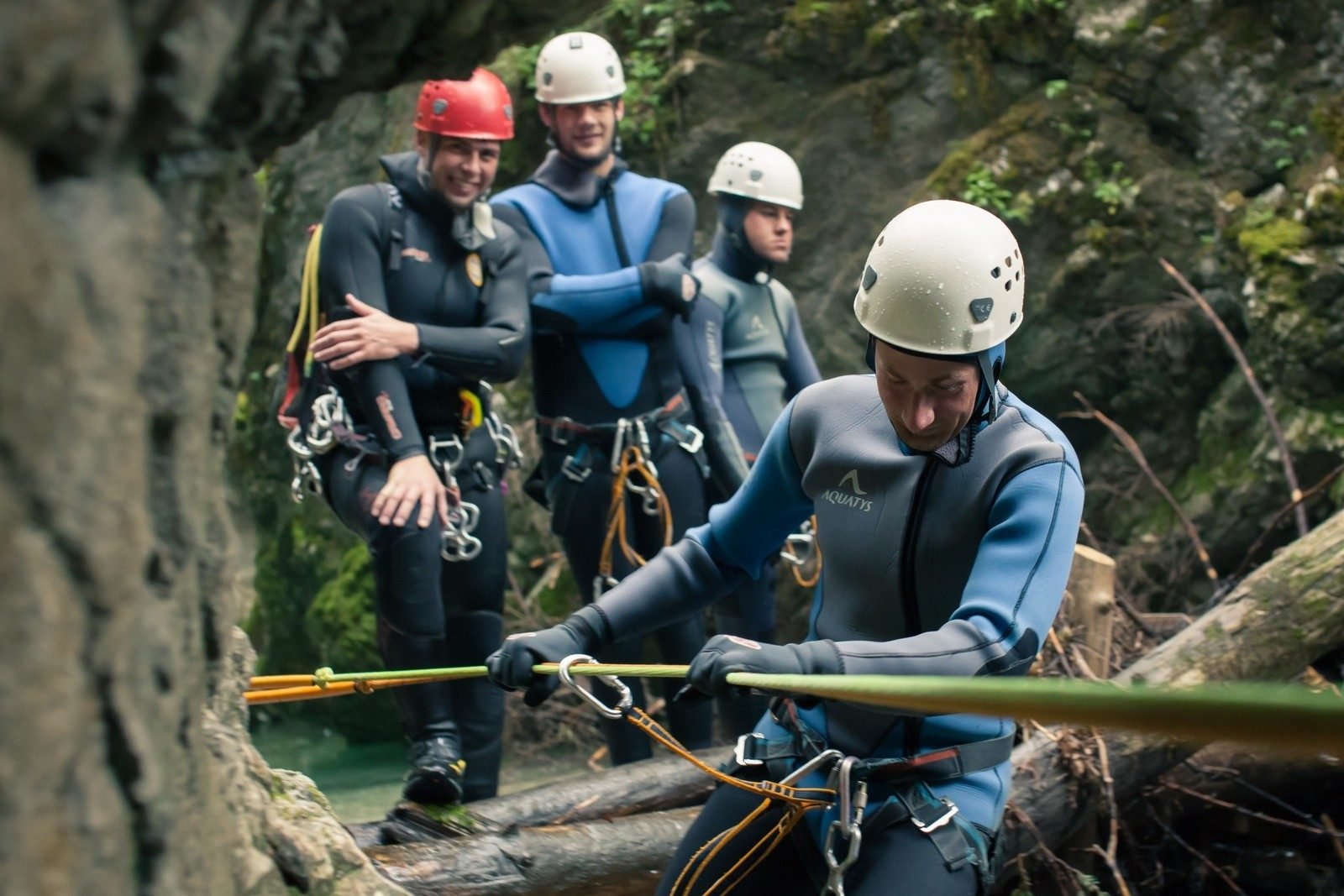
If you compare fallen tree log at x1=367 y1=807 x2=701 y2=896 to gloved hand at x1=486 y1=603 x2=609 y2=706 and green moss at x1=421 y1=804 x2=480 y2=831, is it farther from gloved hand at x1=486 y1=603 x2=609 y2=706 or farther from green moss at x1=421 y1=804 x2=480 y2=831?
gloved hand at x1=486 y1=603 x2=609 y2=706

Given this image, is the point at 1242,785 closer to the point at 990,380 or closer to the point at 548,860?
the point at 548,860

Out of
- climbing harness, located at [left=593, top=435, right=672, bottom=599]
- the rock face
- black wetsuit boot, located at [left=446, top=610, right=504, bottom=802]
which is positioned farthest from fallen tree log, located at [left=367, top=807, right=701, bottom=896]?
the rock face

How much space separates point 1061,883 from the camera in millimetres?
3947

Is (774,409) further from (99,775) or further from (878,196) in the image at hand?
(99,775)

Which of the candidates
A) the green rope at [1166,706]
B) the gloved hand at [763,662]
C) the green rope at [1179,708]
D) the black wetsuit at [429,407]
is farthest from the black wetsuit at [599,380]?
the green rope at [1179,708]

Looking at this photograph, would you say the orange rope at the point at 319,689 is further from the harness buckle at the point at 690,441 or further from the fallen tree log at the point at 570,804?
the harness buckle at the point at 690,441

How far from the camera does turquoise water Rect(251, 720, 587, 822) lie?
235 inches

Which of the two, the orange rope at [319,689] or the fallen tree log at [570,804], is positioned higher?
the orange rope at [319,689]

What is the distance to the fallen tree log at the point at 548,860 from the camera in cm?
324

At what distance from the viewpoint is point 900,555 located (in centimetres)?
258

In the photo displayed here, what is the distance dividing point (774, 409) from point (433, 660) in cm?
→ 165

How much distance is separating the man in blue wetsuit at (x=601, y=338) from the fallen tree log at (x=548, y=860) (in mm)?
928

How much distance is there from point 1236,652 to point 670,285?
205 cm

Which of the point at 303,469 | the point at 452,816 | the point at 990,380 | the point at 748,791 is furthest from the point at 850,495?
the point at 303,469
